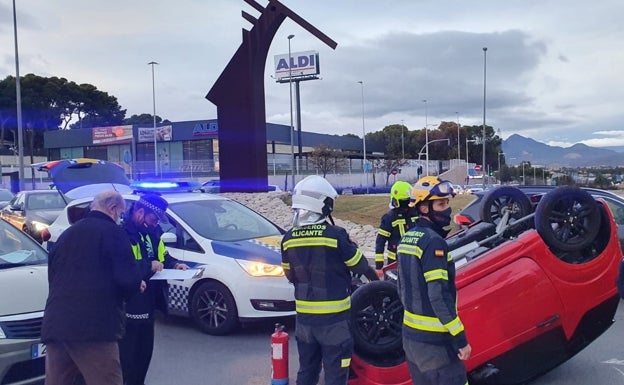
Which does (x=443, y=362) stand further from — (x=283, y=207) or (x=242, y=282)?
(x=283, y=207)

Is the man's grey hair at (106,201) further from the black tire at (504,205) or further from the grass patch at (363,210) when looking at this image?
the grass patch at (363,210)

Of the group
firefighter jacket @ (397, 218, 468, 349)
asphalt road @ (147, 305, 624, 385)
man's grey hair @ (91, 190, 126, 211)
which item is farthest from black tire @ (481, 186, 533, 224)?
man's grey hair @ (91, 190, 126, 211)

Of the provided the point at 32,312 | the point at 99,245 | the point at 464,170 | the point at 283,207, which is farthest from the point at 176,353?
the point at 464,170

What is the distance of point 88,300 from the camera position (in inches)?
143

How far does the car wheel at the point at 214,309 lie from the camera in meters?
6.95

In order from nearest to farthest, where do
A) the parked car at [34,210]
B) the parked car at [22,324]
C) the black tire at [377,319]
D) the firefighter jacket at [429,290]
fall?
Result: 1. the firefighter jacket at [429,290]
2. the parked car at [22,324]
3. the black tire at [377,319]
4. the parked car at [34,210]

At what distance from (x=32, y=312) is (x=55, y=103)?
243ft

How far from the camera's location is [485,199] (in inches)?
233

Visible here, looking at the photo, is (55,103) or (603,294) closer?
(603,294)

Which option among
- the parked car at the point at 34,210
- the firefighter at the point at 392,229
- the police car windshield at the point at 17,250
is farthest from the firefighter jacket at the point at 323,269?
the parked car at the point at 34,210

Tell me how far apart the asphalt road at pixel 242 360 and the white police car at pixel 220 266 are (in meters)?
0.27

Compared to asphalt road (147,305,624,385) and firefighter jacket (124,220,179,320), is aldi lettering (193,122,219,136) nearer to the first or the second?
asphalt road (147,305,624,385)

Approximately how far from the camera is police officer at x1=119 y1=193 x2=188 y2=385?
5000 mm

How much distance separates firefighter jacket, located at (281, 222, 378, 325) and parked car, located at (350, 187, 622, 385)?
2.03 ft
